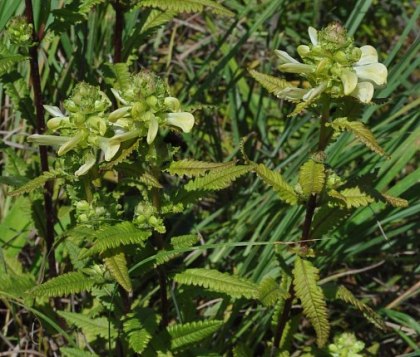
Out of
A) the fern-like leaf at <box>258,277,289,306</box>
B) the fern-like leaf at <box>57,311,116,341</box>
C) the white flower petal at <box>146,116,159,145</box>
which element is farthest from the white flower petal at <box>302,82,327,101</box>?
the fern-like leaf at <box>57,311,116,341</box>

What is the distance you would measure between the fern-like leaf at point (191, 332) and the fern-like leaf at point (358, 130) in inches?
28.5

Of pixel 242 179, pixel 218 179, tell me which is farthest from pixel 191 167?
pixel 242 179

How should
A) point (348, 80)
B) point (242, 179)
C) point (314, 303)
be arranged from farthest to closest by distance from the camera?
1. point (242, 179)
2. point (314, 303)
3. point (348, 80)

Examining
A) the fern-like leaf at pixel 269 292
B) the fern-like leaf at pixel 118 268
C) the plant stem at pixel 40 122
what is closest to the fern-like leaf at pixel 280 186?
the fern-like leaf at pixel 269 292

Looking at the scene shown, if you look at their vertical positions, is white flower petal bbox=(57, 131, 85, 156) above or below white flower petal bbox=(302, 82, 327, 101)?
below

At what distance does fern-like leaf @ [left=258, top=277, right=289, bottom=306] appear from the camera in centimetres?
207

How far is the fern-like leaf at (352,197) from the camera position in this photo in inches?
79.0

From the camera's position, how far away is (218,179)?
2.03 metres

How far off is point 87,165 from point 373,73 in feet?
2.73

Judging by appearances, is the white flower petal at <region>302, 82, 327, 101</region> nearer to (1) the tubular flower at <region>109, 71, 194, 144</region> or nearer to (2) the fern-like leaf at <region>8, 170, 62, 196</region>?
(1) the tubular flower at <region>109, 71, 194, 144</region>

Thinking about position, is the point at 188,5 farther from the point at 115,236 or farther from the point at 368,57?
the point at 115,236

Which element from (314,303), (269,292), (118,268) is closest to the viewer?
(118,268)

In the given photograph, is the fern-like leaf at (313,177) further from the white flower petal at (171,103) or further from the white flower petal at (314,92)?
the white flower petal at (171,103)

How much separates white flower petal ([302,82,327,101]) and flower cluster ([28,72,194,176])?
317 mm
